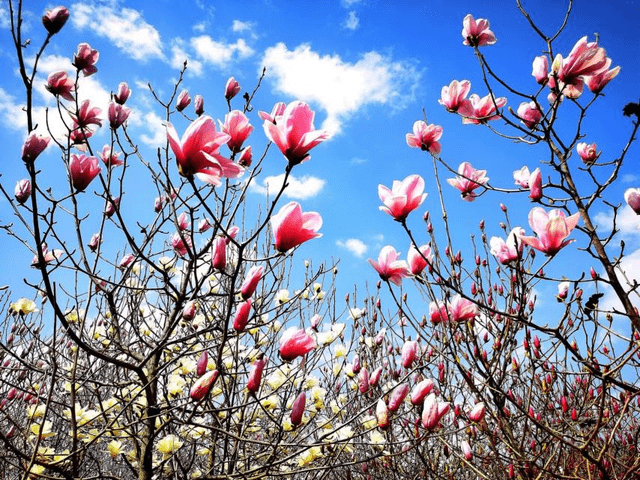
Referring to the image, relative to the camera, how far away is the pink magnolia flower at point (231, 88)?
2.22 metres

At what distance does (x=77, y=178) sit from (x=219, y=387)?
1.67 meters

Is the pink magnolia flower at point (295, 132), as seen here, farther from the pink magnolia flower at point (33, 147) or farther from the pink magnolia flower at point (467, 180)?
the pink magnolia flower at point (467, 180)

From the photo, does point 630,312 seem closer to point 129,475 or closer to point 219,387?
point 219,387

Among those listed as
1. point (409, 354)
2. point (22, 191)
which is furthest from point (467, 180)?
point (22, 191)

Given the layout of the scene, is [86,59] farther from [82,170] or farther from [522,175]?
[522,175]

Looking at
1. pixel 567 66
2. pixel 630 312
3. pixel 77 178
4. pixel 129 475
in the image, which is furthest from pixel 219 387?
pixel 129 475

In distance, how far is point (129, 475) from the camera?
670 centimetres

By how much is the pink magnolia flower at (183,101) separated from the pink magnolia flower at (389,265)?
136cm

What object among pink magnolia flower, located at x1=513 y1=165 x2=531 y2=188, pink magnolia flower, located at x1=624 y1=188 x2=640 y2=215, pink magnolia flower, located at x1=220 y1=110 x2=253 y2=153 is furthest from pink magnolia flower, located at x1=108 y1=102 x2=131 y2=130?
pink magnolia flower, located at x1=624 y1=188 x2=640 y2=215

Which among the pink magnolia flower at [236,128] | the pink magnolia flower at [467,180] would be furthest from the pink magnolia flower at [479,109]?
the pink magnolia flower at [236,128]

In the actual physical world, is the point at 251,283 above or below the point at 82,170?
below

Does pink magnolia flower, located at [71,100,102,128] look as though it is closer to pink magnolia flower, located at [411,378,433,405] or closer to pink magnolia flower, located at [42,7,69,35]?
pink magnolia flower, located at [42,7,69,35]

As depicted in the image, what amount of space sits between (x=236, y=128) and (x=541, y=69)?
155 cm

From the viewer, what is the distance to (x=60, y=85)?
1919 millimetres
